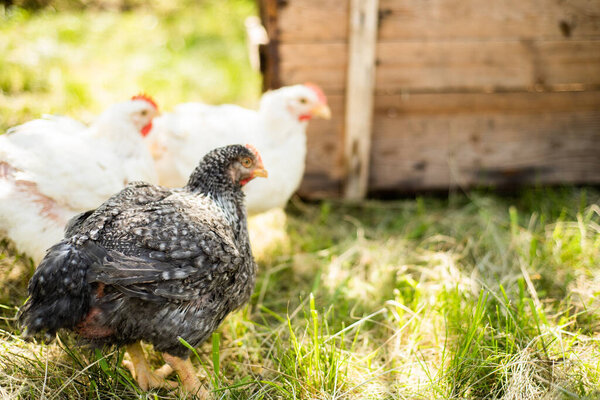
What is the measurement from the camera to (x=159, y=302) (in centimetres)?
162

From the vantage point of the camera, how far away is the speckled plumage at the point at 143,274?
5.04 feet

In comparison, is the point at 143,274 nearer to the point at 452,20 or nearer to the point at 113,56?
the point at 452,20

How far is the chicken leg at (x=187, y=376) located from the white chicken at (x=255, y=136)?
0.94 m

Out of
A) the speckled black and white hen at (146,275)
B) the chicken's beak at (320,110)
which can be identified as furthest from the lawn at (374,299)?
the chicken's beak at (320,110)

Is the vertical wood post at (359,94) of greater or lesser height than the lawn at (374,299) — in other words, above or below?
above

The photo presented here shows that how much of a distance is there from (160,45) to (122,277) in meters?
4.26

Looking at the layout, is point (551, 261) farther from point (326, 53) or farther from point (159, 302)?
point (159, 302)

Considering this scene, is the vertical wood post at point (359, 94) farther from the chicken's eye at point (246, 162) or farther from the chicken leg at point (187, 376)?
the chicken leg at point (187, 376)

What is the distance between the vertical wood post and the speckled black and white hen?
1417mm

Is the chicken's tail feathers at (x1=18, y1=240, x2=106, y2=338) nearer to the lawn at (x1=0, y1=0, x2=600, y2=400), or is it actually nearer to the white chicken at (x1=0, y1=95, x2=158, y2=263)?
the lawn at (x1=0, y1=0, x2=600, y2=400)

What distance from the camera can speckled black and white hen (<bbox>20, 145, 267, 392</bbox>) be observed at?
1.54m

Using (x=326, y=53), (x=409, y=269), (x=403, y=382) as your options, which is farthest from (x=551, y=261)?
(x=326, y=53)

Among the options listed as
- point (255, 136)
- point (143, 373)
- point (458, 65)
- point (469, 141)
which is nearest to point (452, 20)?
point (458, 65)

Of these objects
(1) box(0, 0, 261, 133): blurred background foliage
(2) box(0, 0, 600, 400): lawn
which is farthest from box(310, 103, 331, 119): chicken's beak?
(1) box(0, 0, 261, 133): blurred background foliage
